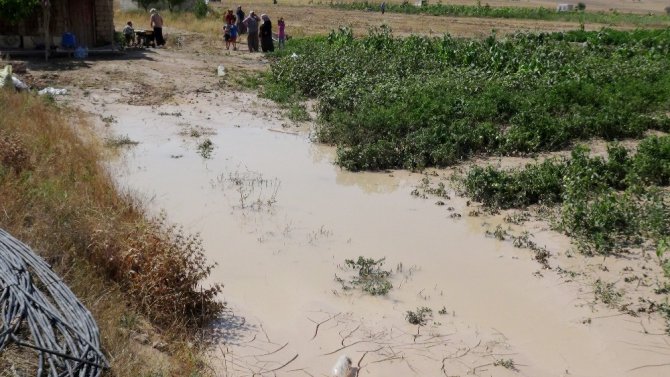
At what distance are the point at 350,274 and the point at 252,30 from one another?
1753 cm

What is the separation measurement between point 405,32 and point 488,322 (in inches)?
1176

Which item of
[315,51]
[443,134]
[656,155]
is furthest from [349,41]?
[656,155]

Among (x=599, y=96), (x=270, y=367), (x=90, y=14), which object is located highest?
(x=90, y=14)

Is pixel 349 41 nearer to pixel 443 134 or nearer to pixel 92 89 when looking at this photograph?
pixel 92 89

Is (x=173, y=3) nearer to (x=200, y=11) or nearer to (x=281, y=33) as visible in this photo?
(x=200, y=11)

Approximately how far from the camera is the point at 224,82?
58.8 ft

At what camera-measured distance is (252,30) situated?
23625 mm

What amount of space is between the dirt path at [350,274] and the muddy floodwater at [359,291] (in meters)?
0.02

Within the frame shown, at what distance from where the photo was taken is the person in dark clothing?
2347 centimetres

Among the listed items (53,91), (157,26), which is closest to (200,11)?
(157,26)

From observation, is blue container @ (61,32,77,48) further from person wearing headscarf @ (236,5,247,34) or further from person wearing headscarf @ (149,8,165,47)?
person wearing headscarf @ (236,5,247,34)

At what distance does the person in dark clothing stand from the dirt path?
11028 mm

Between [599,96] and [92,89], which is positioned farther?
[92,89]

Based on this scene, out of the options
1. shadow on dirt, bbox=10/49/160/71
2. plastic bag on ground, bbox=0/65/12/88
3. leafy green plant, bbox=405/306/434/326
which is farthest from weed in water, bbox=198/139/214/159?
shadow on dirt, bbox=10/49/160/71
